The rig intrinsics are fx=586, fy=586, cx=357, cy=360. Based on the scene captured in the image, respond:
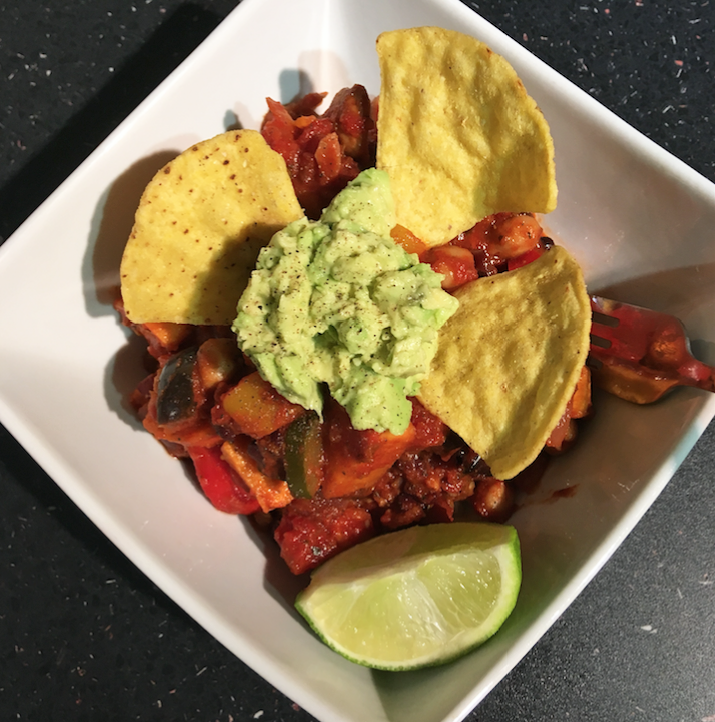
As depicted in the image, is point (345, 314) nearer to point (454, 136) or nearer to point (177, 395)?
point (177, 395)

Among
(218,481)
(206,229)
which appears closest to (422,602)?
(218,481)

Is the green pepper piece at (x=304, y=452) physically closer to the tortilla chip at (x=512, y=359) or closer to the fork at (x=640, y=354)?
the tortilla chip at (x=512, y=359)

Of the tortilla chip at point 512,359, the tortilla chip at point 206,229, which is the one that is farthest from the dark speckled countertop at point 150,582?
the tortilla chip at point 512,359

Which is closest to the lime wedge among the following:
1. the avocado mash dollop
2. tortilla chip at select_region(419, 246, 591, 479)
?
tortilla chip at select_region(419, 246, 591, 479)

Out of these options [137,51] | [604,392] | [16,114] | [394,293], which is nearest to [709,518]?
[604,392]

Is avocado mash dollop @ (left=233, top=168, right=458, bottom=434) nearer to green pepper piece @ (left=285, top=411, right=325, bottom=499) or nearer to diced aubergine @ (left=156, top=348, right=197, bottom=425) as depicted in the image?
green pepper piece @ (left=285, top=411, right=325, bottom=499)

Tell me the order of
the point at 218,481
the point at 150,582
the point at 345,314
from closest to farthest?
1. the point at 345,314
2. the point at 218,481
3. the point at 150,582

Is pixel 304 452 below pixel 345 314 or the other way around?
below

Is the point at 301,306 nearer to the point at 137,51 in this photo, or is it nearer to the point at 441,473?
the point at 441,473

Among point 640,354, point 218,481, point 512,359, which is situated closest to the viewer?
point 512,359
